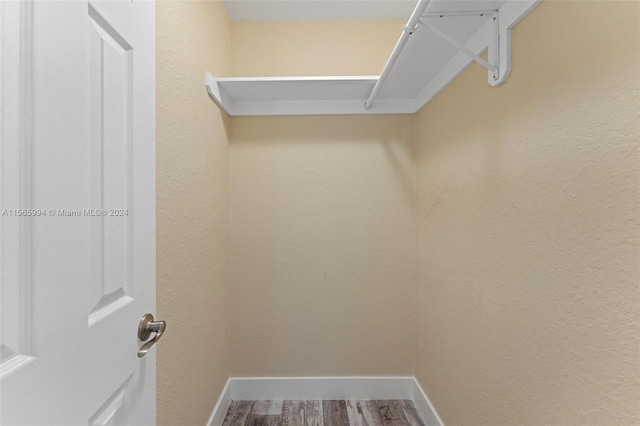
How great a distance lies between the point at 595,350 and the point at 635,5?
0.80 metres

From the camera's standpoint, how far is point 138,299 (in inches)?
29.5

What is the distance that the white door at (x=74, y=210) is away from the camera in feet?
1.42

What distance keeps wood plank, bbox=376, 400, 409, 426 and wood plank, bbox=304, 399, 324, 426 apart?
1.19 ft

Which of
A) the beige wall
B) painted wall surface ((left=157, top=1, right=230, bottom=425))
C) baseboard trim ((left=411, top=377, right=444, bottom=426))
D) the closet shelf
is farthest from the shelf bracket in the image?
baseboard trim ((left=411, top=377, right=444, bottom=426))

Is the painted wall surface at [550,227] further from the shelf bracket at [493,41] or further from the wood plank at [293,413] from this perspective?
the wood plank at [293,413]

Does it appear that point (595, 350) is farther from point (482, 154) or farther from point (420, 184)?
point (420, 184)

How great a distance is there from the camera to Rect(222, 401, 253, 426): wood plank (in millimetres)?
1776

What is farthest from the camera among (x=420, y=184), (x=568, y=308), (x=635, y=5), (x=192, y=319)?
(x=420, y=184)

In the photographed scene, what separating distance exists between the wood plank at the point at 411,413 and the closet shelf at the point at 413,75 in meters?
1.81

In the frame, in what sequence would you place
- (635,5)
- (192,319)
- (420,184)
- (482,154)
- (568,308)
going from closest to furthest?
1. (635,5)
2. (568,308)
3. (482,154)
4. (192,319)
5. (420,184)

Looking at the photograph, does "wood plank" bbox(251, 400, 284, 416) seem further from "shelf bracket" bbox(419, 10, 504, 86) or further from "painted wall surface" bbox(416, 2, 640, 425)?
"shelf bracket" bbox(419, 10, 504, 86)

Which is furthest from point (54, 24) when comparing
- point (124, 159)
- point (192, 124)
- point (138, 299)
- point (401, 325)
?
point (401, 325)

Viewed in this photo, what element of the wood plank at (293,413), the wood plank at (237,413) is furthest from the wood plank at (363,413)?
the wood plank at (237,413)

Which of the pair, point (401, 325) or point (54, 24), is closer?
point (54, 24)
